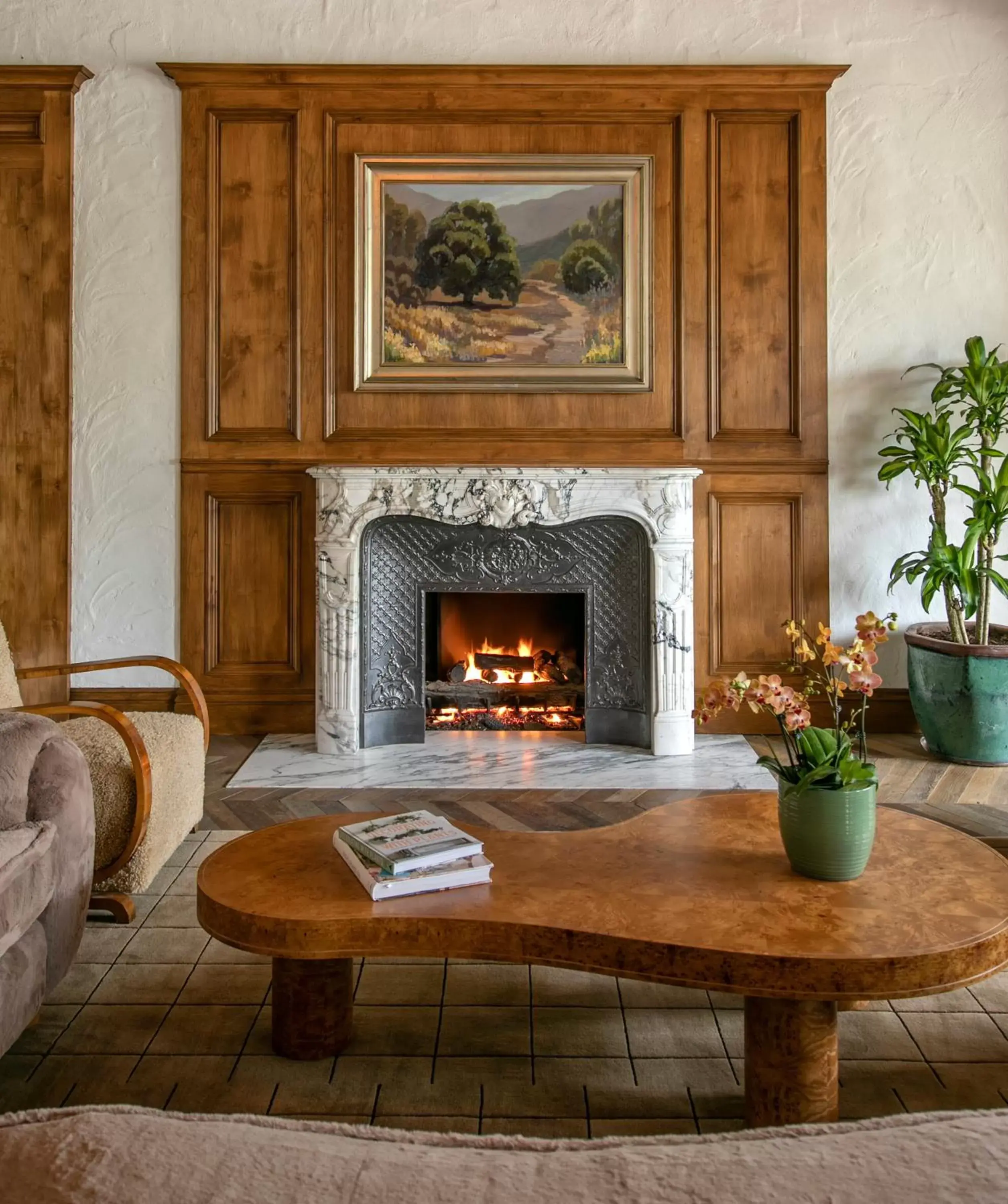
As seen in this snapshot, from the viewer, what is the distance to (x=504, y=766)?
420 cm

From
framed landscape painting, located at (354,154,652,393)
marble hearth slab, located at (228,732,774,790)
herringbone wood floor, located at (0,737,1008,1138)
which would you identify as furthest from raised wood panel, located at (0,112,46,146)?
herringbone wood floor, located at (0,737,1008,1138)

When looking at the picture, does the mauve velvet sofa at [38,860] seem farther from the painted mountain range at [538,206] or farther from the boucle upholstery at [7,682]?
the painted mountain range at [538,206]

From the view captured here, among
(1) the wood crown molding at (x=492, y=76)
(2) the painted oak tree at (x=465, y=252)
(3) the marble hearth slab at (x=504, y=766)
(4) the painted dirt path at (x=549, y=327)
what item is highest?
(1) the wood crown molding at (x=492, y=76)

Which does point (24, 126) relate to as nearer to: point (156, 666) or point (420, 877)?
point (156, 666)

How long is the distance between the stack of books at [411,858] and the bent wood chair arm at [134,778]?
2.50 feet

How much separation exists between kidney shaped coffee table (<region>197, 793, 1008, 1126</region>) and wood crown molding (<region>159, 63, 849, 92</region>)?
3.64 m

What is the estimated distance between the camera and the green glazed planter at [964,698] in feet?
13.3

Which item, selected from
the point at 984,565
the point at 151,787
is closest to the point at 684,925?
the point at 151,787

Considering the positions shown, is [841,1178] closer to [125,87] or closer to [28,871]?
[28,871]

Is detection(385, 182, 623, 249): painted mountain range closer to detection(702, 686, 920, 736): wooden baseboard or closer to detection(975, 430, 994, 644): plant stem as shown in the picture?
detection(975, 430, 994, 644): plant stem

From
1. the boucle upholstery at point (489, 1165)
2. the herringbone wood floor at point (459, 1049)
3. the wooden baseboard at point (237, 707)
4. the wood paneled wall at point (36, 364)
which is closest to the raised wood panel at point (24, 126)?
the wood paneled wall at point (36, 364)

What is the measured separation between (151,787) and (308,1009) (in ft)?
2.89

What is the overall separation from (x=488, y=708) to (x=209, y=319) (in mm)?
2161

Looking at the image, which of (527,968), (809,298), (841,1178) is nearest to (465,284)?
(809,298)
